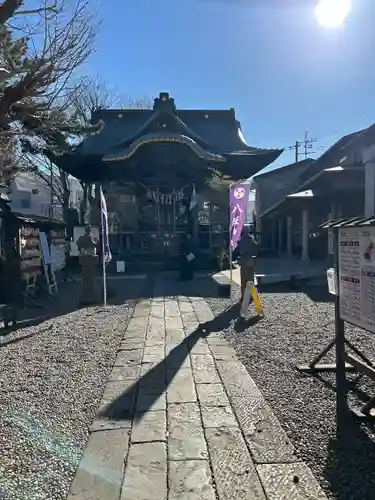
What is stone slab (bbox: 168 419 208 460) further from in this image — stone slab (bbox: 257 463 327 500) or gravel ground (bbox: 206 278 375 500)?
gravel ground (bbox: 206 278 375 500)

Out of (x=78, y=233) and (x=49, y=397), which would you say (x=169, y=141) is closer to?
(x=78, y=233)

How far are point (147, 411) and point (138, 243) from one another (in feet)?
48.2

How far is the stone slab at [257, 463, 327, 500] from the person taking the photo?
243 centimetres

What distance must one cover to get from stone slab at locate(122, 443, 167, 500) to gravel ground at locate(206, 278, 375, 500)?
0.94m

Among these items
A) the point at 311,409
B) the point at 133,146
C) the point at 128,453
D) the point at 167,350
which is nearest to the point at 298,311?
the point at 167,350

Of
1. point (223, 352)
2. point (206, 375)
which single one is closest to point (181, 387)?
point (206, 375)

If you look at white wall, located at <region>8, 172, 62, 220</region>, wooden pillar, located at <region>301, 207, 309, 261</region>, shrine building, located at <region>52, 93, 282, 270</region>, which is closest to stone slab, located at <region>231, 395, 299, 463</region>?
shrine building, located at <region>52, 93, 282, 270</region>

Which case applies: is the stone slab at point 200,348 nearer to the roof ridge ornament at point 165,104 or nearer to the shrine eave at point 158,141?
the shrine eave at point 158,141

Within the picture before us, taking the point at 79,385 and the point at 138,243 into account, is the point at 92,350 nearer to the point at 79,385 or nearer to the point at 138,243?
the point at 79,385

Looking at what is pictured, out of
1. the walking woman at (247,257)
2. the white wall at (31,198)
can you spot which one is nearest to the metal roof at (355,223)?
the walking woman at (247,257)

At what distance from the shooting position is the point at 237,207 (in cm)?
1095

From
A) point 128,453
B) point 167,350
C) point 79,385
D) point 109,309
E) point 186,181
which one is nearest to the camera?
point 128,453

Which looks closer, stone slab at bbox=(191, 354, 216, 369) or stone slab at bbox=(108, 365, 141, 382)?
stone slab at bbox=(108, 365, 141, 382)

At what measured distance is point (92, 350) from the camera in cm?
565
